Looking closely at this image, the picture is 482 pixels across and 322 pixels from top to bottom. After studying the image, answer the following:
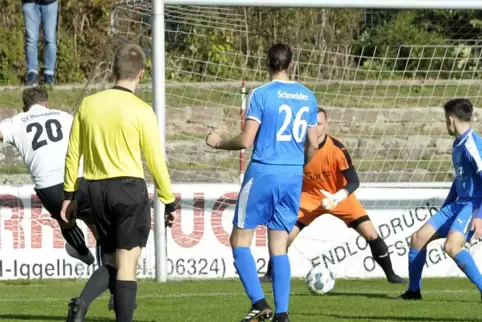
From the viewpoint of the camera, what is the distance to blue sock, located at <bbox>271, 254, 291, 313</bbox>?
342 inches

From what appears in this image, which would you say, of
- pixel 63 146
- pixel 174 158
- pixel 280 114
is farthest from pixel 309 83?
pixel 280 114

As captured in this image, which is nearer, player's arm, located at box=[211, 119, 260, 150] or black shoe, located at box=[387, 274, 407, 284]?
player's arm, located at box=[211, 119, 260, 150]

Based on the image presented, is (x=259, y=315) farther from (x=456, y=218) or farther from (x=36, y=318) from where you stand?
(x=456, y=218)

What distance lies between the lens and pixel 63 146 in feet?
36.9

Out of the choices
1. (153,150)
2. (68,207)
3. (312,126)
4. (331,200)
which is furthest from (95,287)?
(331,200)

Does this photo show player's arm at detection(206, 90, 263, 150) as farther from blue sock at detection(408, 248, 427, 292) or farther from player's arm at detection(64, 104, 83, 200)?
blue sock at detection(408, 248, 427, 292)

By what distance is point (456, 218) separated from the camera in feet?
34.5

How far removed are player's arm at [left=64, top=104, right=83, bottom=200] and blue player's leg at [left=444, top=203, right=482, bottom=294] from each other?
361 cm

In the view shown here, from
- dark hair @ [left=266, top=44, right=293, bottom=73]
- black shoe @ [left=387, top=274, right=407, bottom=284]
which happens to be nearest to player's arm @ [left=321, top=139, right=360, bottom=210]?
black shoe @ [left=387, top=274, right=407, bottom=284]

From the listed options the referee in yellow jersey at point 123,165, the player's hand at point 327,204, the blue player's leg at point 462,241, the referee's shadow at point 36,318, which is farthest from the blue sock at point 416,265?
the referee in yellow jersey at point 123,165

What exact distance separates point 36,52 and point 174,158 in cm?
369

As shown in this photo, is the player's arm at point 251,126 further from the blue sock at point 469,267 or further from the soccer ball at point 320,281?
the soccer ball at point 320,281

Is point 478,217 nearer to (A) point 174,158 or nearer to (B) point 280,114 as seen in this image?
(B) point 280,114

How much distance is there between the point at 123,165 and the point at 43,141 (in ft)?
10.6
